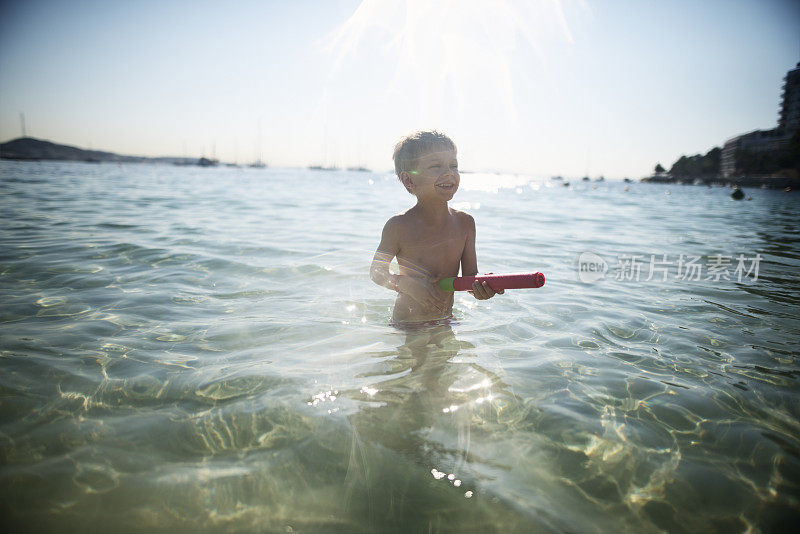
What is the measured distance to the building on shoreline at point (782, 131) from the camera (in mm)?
84938

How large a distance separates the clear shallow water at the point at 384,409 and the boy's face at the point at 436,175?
113 centimetres

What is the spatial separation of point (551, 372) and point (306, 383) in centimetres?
156

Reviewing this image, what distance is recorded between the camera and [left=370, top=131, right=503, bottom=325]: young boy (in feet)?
9.25

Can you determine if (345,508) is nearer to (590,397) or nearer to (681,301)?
(590,397)

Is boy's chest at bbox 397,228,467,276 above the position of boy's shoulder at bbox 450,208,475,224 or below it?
below

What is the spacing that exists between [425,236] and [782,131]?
125022 millimetres

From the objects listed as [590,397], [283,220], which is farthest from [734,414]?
[283,220]

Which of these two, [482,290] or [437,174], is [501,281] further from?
[437,174]

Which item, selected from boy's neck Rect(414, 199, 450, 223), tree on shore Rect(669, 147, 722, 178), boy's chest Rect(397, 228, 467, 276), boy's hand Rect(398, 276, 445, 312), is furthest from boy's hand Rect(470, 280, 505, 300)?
tree on shore Rect(669, 147, 722, 178)

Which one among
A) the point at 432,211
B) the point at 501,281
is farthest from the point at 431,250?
the point at 501,281

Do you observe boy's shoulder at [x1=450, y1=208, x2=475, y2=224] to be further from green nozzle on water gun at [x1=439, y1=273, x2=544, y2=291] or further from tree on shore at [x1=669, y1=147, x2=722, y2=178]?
tree on shore at [x1=669, y1=147, x2=722, y2=178]

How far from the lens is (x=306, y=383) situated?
237 centimetres

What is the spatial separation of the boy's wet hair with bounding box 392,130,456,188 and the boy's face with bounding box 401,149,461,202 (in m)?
0.03

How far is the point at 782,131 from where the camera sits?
89.0 metres
